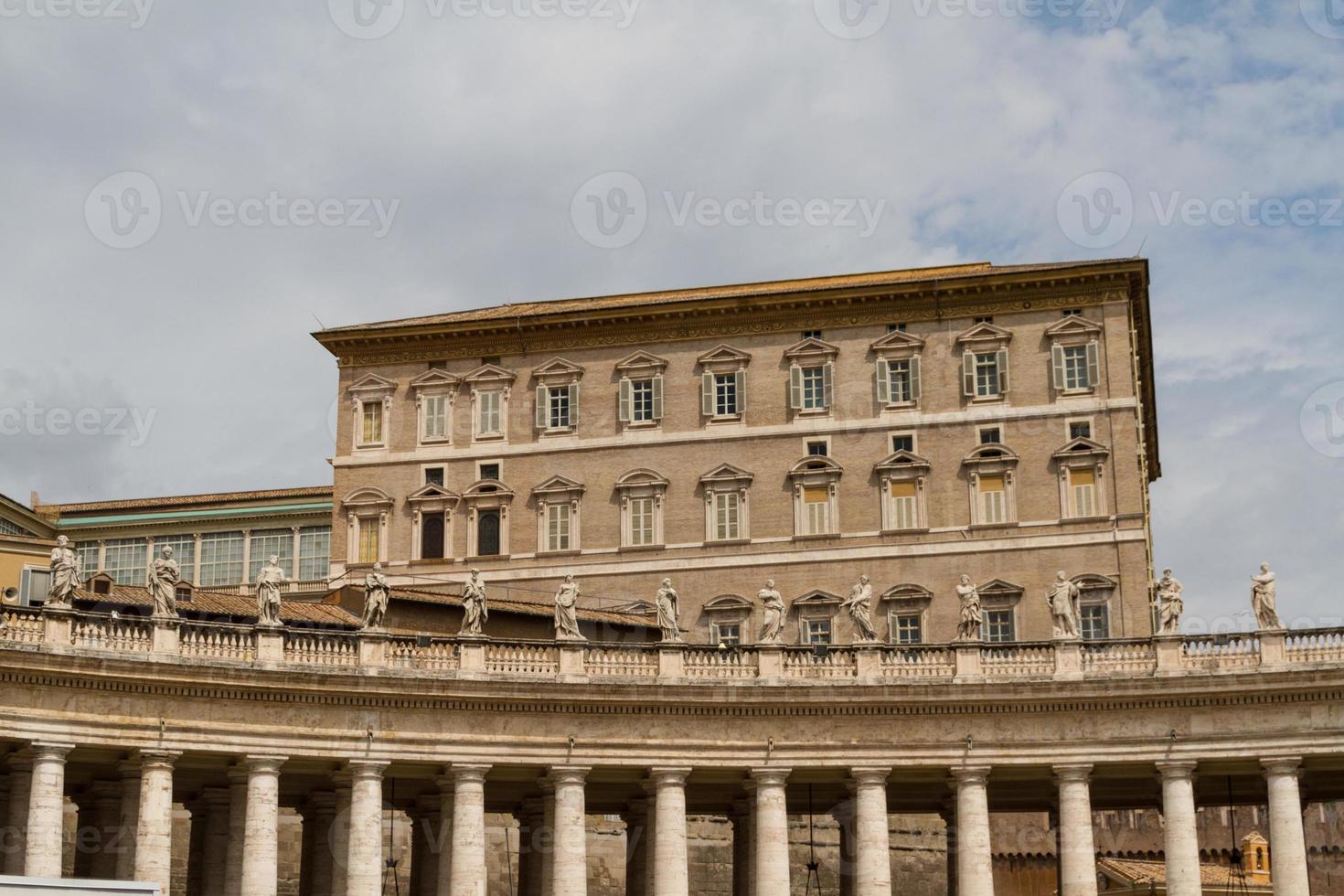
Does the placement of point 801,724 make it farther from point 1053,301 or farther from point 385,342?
point 385,342

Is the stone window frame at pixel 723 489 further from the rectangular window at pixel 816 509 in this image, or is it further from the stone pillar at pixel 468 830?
the stone pillar at pixel 468 830

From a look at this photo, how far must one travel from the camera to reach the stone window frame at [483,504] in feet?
300

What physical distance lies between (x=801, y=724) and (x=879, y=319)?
35.8 metres

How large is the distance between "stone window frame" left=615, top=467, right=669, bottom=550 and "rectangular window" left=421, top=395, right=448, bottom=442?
882 centimetres

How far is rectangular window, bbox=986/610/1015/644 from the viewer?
278 ft

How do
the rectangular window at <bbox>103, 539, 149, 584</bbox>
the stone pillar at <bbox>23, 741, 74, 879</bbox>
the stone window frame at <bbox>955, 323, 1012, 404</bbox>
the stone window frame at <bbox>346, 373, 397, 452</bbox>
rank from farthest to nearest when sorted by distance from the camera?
the rectangular window at <bbox>103, 539, 149, 584</bbox> → the stone window frame at <bbox>346, 373, 397, 452</bbox> → the stone window frame at <bbox>955, 323, 1012, 404</bbox> → the stone pillar at <bbox>23, 741, 74, 879</bbox>

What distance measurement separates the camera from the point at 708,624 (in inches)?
3438

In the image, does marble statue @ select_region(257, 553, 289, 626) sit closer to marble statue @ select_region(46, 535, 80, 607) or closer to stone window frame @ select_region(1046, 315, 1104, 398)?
marble statue @ select_region(46, 535, 80, 607)

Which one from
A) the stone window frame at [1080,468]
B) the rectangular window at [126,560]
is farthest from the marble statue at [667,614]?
the rectangular window at [126,560]

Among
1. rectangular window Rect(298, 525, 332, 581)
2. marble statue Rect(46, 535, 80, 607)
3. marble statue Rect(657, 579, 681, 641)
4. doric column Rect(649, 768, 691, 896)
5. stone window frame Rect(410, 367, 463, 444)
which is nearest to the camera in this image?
marble statue Rect(46, 535, 80, 607)

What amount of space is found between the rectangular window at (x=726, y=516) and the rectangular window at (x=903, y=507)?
675 centimetres

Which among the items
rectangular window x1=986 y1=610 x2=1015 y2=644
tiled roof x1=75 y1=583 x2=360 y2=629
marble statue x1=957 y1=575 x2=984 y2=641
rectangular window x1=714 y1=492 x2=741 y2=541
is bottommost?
marble statue x1=957 y1=575 x2=984 y2=641

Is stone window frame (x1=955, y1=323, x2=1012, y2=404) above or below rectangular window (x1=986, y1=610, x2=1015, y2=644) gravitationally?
above

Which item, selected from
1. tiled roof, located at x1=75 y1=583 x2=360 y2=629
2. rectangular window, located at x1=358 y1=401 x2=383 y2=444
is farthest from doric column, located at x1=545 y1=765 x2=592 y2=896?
rectangular window, located at x1=358 y1=401 x2=383 y2=444
